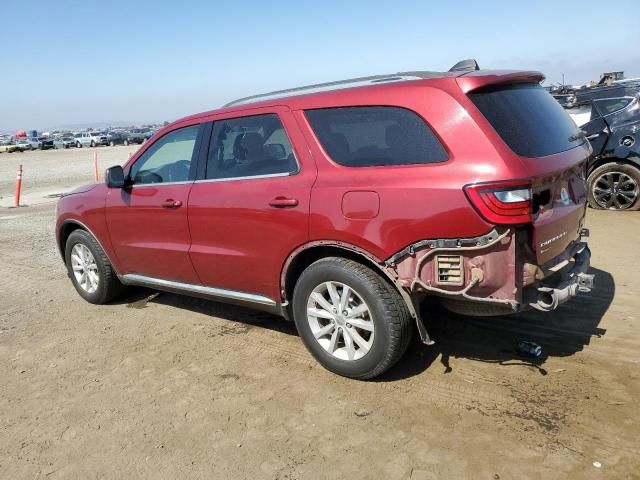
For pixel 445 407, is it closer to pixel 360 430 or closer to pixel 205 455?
pixel 360 430

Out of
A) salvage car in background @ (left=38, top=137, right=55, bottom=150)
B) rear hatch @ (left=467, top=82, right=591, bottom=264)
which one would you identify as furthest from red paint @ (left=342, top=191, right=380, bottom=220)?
salvage car in background @ (left=38, top=137, right=55, bottom=150)

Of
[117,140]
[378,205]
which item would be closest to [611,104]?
[378,205]

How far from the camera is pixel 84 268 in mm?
5621

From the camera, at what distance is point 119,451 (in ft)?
9.99

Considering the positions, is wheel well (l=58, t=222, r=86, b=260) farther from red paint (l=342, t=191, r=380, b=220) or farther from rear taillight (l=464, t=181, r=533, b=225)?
rear taillight (l=464, t=181, r=533, b=225)

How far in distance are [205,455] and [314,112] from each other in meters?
2.22

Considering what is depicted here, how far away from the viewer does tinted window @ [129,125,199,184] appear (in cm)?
444

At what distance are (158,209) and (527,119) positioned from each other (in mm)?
2927

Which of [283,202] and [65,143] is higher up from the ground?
[65,143]

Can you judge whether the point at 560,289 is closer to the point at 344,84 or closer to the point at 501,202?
the point at 501,202

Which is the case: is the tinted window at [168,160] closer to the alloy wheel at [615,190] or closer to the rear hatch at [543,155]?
the rear hatch at [543,155]

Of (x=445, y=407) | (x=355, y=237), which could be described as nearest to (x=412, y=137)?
(x=355, y=237)

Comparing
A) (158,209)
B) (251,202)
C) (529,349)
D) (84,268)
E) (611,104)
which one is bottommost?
(529,349)

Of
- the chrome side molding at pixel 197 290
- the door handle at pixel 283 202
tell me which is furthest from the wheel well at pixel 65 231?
the door handle at pixel 283 202
